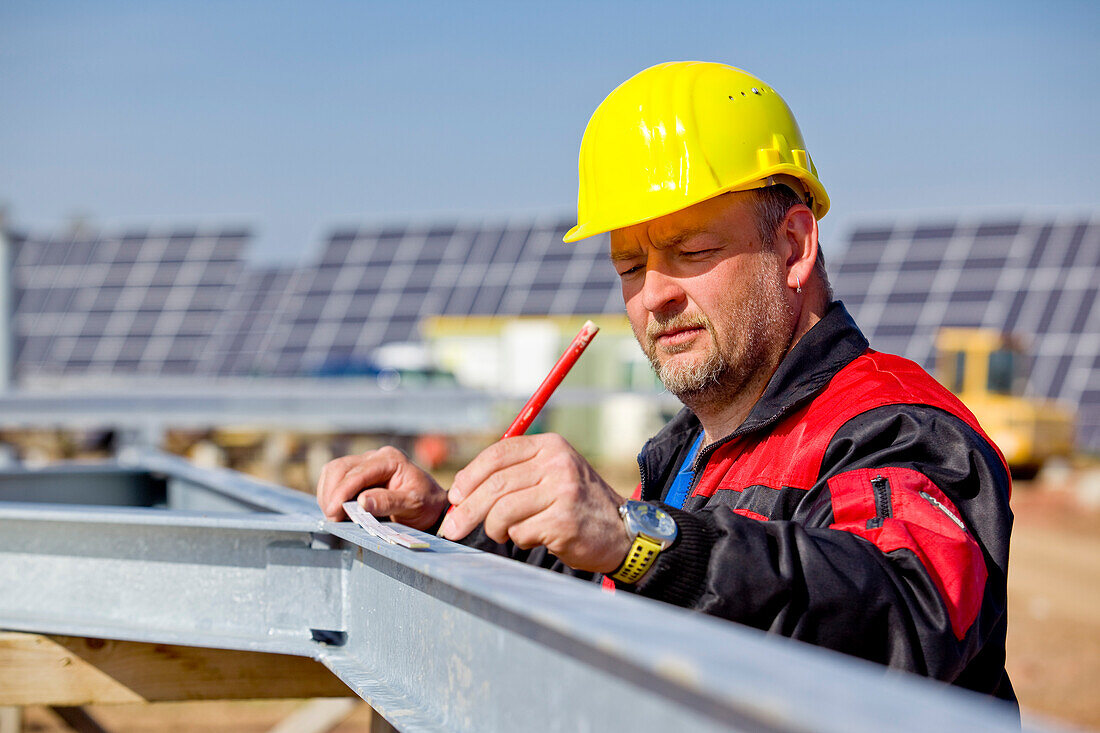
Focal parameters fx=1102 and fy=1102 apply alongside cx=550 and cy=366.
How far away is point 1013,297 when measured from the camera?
797 inches

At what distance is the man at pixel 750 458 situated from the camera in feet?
4.24

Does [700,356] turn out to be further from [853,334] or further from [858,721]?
[858,721]

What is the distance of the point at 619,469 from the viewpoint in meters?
16.3

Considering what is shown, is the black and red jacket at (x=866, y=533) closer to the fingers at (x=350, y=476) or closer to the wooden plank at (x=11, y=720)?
the fingers at (x=350, y=476)

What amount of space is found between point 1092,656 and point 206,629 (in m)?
7.51

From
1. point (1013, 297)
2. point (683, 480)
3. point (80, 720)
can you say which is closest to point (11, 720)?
point (80, 720)

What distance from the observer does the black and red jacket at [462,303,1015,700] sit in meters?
1.28

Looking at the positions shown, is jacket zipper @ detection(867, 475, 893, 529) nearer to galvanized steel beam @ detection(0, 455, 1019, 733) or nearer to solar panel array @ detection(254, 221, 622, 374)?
galvanized steel beam @ detection(0, 455, 1019, 733)

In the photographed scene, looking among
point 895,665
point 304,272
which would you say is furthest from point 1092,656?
point 304,272

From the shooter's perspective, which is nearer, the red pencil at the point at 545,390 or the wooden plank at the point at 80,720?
the red pencil at the point at 545,390

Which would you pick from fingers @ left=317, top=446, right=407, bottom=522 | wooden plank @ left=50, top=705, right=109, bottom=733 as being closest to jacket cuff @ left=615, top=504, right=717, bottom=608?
fingers @ left=317, top=446, right=407, bottom=522

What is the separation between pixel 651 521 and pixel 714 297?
0.68m

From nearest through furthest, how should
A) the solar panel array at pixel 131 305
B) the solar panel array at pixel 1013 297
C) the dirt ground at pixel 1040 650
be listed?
the dirt ground at pixel 1040 650 → the solar panel array at pixel 1013 297 → the solar panel array at pixel 131 305

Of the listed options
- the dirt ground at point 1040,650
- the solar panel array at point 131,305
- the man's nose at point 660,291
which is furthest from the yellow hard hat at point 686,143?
the solar panel array at point 131,305
